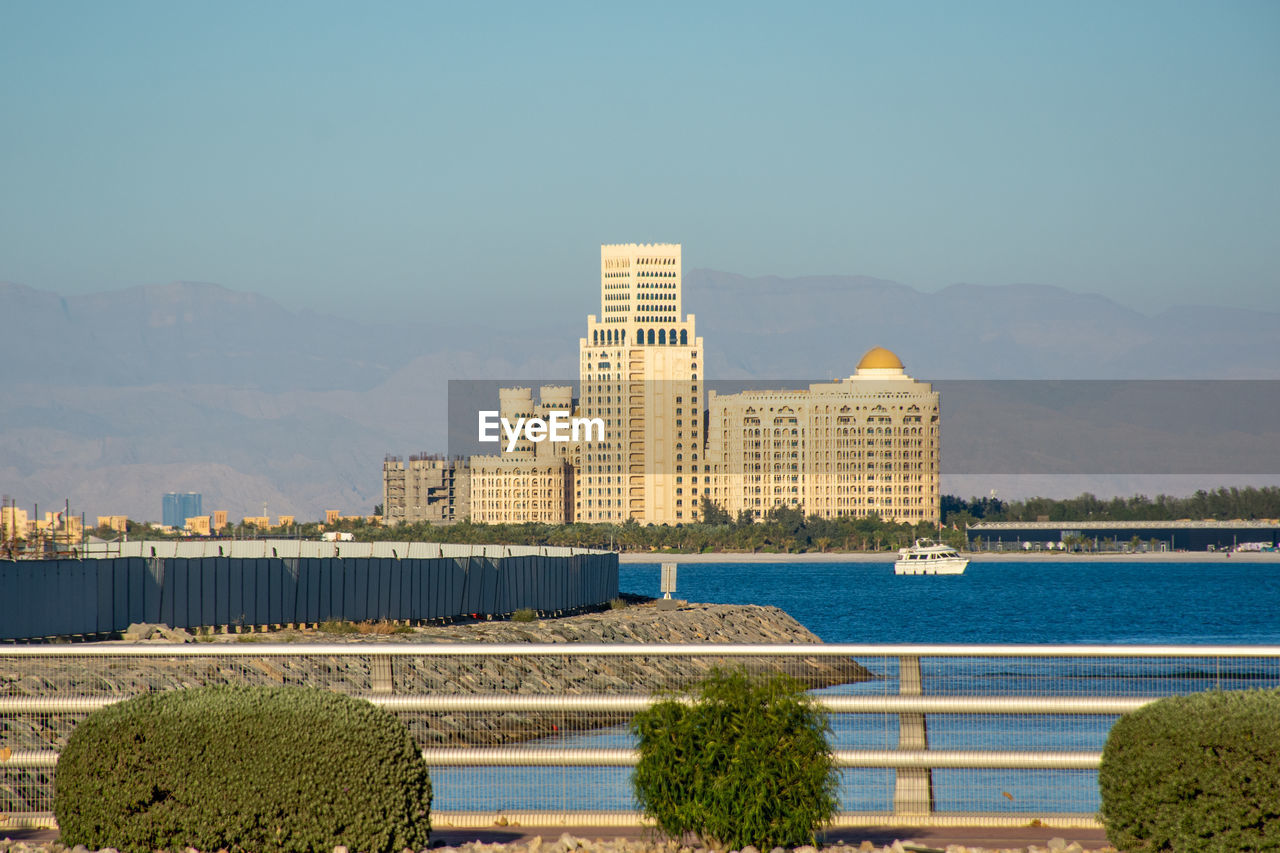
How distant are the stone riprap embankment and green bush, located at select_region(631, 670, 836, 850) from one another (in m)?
0.46

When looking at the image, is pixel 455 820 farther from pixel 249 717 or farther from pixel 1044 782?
pixel 1044 782

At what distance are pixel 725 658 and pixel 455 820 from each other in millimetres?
1758

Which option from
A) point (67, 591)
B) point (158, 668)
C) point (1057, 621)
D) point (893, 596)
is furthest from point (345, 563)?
point (893, 596)

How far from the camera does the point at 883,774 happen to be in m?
9.66

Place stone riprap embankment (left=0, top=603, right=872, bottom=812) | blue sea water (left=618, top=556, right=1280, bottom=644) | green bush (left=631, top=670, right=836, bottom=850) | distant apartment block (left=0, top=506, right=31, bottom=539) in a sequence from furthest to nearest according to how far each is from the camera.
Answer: blue sea water (left=618, top=556, right=1280, bottom=644) → distant apartment block (left=0, top=506, right=31, bottom=539) → stone riprap embankment (left=0, top=603, right=872, bottom=812) → green bush (left=631, top=670, right=836, bottom=850)

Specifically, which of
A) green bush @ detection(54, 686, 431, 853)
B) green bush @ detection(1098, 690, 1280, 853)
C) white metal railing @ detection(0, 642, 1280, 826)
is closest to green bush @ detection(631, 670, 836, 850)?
white metal railing @ detection(0, 642, 1280, 826)

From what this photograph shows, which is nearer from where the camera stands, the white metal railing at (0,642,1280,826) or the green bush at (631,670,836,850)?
the green bush at (631,670,836,850)

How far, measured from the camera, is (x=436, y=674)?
27406 millimetres

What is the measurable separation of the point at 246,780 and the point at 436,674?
20217mm

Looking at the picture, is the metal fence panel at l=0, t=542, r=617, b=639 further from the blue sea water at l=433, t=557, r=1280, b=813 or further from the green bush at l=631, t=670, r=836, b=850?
the green bush at l=631, t=670, r=836, b=850

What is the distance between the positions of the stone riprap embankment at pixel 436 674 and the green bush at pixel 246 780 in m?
1.14

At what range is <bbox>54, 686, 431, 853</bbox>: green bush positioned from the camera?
7418 mm

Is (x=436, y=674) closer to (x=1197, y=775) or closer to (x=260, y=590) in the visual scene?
(x=260, y=590)

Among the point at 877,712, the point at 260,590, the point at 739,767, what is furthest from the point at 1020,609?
A: the point at 739,767
